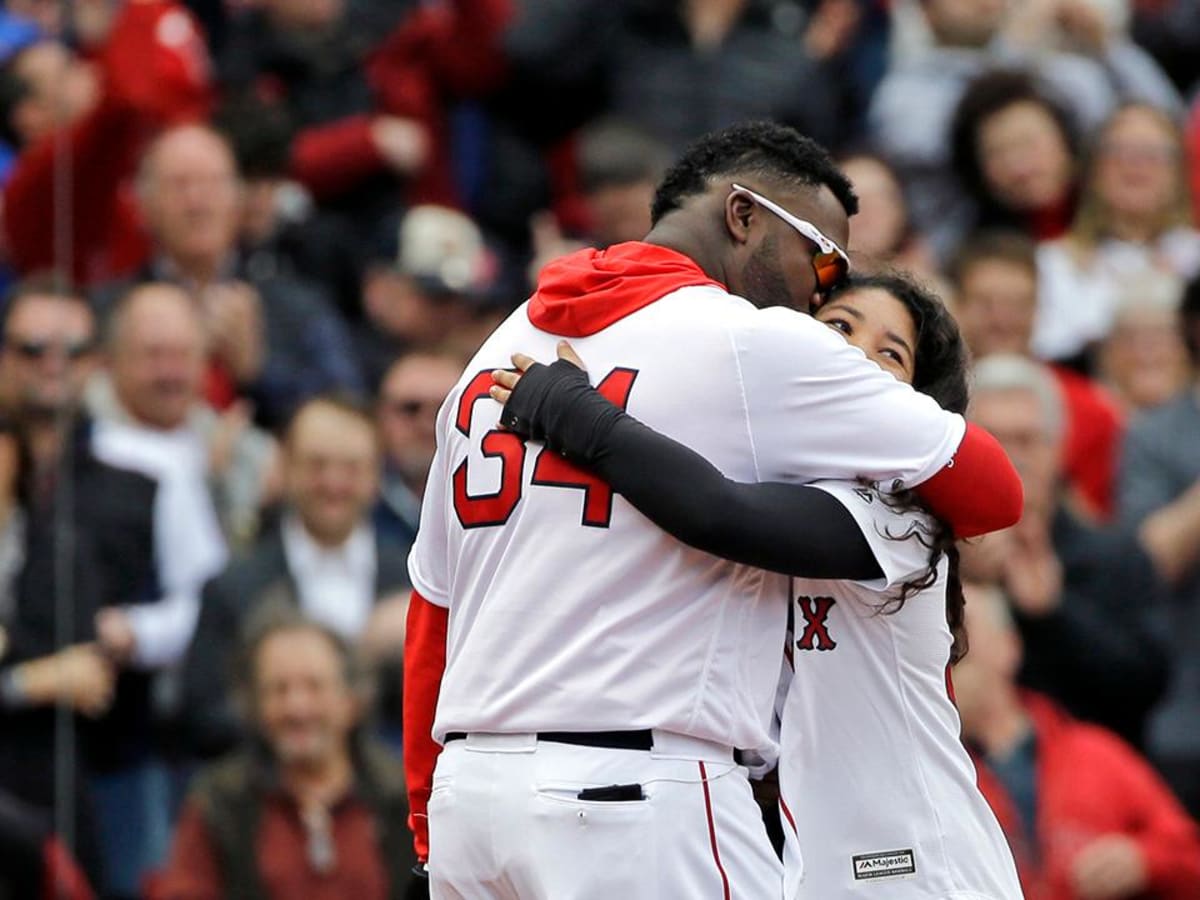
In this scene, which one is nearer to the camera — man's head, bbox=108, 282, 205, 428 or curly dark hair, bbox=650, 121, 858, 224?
curly dark hair, bbox=650, 121, 858, 224

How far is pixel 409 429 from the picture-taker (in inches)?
366

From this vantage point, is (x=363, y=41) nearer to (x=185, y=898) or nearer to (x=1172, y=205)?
(x=1172, y=205)

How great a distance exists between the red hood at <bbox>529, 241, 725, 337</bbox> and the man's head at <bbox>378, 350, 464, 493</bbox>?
423 centimetres

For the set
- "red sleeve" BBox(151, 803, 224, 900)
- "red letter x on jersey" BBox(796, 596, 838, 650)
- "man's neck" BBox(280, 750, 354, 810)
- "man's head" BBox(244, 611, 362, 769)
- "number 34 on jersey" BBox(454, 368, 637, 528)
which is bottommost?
"red sleeve" BBox(151, 803, 224, 900)

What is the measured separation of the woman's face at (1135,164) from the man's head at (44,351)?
4.37m

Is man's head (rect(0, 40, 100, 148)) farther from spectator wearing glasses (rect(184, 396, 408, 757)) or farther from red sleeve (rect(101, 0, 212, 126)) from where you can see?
spectator wearing glasses (rect(184, 396, 408, 757))

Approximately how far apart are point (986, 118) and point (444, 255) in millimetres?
2356

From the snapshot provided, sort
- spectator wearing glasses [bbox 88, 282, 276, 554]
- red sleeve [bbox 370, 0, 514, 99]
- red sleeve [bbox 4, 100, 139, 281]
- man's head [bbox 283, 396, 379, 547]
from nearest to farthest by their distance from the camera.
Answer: man's head [bbox 283, 396, 379, 547] < spectator wearing glasses [bbox 88, 282, 276, 554] < red sleeve [bbox 4, 100, 139, 281] < red sleeve [bbox 370, 0, 514, 99]

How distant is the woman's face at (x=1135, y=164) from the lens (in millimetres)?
10539

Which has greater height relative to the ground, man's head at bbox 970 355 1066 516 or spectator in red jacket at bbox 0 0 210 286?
spectator in red jacket at bbox 0 0 210 286

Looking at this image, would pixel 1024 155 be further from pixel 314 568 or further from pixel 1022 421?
pixel 314 568

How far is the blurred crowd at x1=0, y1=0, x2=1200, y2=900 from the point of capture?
7773 mm

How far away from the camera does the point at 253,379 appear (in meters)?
9.48

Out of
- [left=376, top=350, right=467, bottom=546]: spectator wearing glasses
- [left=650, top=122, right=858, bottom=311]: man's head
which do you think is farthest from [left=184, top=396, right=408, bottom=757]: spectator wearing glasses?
[left=650, top=122, right=858, bottom=311]: man's head
